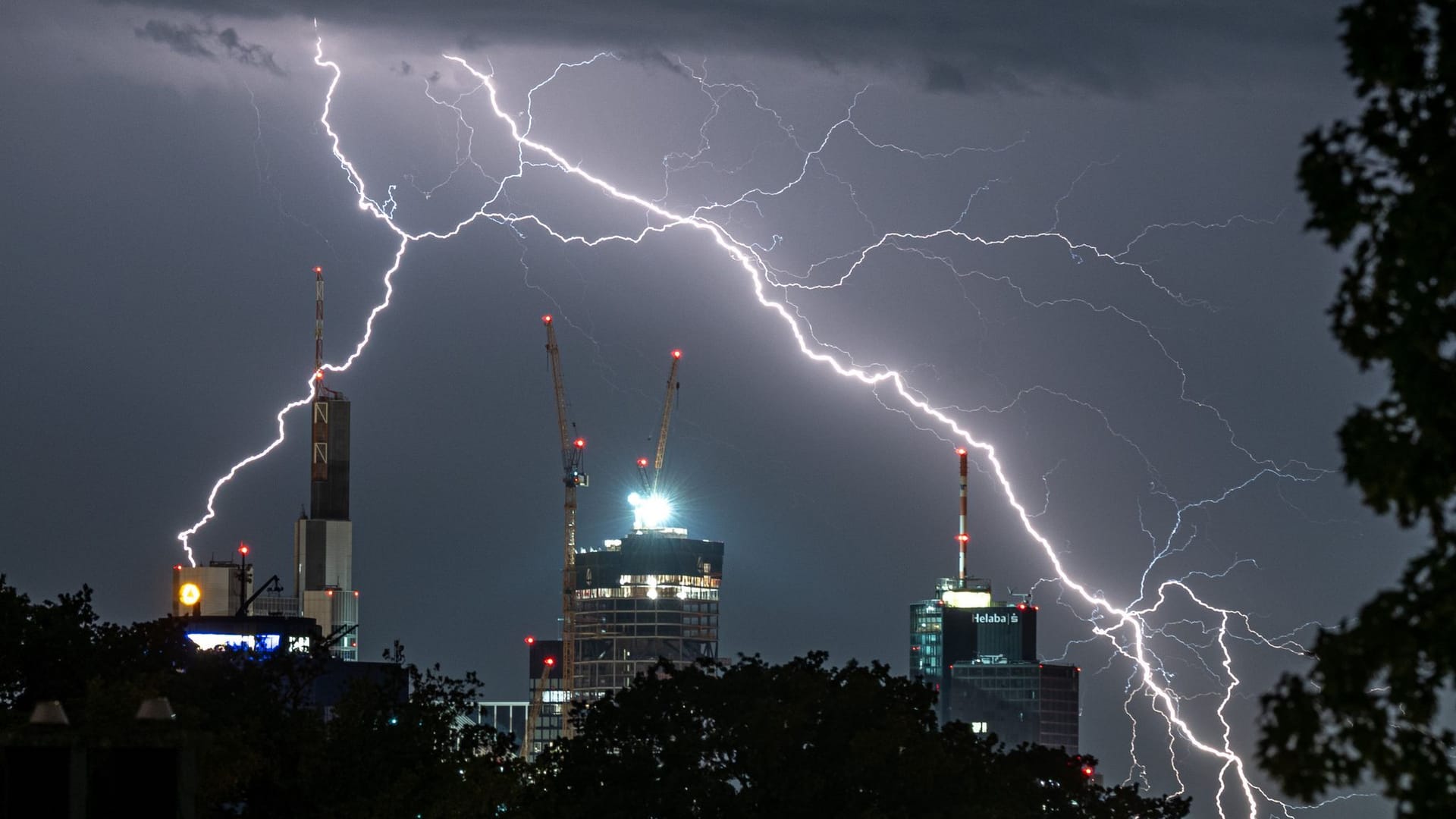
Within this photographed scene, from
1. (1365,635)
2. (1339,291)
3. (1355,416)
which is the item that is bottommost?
(1365,635)

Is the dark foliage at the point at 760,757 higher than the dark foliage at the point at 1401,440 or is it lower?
lower

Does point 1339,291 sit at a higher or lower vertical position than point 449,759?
higher

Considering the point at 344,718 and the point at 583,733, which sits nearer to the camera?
the point at 344,718

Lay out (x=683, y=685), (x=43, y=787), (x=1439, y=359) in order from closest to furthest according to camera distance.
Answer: (x=1439, y=359) → (x=43, y=787) → (x=683, y=685)

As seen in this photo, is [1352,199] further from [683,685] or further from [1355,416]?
[683,685]

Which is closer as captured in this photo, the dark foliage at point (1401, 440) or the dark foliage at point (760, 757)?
the dark foliage at point (1401, 440)

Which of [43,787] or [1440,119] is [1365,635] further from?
[43,787]

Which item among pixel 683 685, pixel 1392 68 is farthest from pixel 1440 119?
pixel 683 685

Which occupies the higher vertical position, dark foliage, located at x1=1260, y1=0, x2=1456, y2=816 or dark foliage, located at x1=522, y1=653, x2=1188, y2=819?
dark foliage, located at x1=1260, y1=0, x2=1456, y2=816

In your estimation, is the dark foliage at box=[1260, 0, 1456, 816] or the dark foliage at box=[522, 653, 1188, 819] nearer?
the dark foliage at box=[1260, 0, 1456, 816]

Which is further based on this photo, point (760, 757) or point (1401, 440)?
point (760, 757)

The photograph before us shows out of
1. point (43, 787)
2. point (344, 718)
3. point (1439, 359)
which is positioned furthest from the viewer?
point (344, 718)
